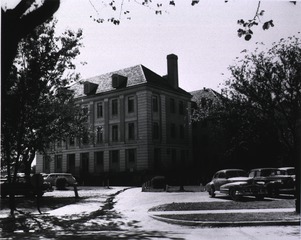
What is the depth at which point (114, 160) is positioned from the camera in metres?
46.3

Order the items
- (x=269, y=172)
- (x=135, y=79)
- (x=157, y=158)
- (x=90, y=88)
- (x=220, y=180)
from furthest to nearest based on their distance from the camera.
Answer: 1. (x=90, y=88)
2. (x=135, y=79)
3. (x=157, y=158)
4. (x=269, y=172)
5. (x=220, y=180)

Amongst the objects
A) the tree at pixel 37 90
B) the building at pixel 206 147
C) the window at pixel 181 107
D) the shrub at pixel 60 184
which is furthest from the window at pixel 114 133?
the tree at pixel 37 90

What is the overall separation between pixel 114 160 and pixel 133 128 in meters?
4.59

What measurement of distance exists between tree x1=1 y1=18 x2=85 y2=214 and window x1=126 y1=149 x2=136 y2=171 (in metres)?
17.1

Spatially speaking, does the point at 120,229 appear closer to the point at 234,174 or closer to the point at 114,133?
the point at 234,174

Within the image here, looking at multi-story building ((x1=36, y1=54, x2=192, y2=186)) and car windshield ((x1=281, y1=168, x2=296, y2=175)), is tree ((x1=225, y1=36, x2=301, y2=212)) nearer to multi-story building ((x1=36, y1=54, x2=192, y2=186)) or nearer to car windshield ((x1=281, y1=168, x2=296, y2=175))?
car windshield ((x1=281, y1=168, x2=296, y2=175))

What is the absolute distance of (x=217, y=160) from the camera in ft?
145

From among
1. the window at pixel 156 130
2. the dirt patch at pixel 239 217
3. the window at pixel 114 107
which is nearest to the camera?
the dirt patch at pixel 239 217

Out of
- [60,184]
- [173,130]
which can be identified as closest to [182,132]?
[173,130]

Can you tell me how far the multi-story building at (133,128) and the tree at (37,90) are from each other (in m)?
16.3

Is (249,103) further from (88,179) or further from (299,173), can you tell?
(88,179)

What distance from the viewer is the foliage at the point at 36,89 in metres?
18.6

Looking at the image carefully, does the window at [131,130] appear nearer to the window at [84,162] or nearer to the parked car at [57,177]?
the window at [84,162]

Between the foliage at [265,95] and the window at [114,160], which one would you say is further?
the window at [114,160]
